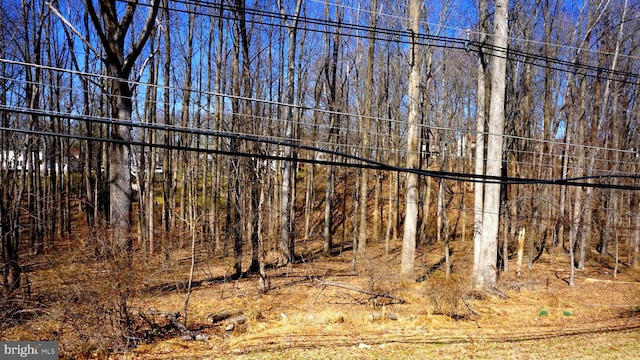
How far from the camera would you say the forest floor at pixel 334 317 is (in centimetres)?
697

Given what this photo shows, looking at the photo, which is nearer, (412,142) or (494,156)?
(494,156)

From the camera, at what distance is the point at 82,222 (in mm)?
23453

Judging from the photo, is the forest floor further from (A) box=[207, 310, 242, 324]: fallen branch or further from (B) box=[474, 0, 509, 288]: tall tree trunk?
(B) box=[474, 0, 509, 288]: tall tree trunk

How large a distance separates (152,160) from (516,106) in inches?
661

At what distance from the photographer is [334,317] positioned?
363 inches

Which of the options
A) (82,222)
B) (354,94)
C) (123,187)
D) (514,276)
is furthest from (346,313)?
(82,222)

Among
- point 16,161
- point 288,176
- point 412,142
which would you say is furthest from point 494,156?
point 16,161

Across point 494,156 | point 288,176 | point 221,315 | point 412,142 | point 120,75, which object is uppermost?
point 120,75

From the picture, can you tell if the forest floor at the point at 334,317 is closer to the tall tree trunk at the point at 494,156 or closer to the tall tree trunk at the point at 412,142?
the tall tree trunk at the point at 494,156

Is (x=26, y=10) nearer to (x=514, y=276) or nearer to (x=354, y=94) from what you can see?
(x=354, y=94)

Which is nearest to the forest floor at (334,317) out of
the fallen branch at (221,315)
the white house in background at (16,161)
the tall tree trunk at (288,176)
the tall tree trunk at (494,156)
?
the fallen branch at (221,315)

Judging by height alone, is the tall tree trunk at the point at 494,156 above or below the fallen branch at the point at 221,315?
above

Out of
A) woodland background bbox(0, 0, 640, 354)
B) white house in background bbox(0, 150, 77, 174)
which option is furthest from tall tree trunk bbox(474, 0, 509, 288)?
white house in background bbox(0, 150, 77, 174)

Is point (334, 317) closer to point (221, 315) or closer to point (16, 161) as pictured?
point (221, 315)
